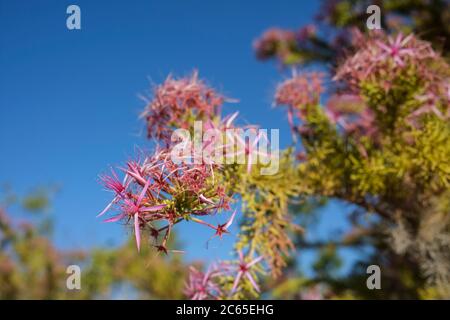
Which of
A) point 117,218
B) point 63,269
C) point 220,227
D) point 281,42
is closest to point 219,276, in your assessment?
point 220,227

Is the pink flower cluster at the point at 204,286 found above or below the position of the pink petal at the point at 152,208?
below

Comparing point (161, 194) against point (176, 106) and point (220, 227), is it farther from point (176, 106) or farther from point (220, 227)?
point (176, 106)

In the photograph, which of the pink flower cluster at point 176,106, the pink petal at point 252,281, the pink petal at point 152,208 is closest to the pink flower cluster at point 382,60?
the pink flower cluster at point 176,106

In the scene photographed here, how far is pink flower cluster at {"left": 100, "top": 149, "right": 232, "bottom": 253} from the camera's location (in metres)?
1.72

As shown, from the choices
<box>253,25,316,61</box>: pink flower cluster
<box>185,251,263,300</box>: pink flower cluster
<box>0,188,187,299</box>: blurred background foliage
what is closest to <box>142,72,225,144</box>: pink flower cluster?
<box>185,251,263,300</box>: pink flower cluster

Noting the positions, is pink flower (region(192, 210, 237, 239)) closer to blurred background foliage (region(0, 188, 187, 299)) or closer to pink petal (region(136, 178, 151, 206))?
pink petal (region(136, 178, 151, 206))

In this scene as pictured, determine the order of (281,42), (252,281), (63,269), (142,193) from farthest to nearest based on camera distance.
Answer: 1. (63,269)
2. (281,42)
3. (252,281)
4. (142,193)

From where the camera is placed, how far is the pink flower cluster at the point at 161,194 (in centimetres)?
172

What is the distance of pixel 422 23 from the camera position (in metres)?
4.29

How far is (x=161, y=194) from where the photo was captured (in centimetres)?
178

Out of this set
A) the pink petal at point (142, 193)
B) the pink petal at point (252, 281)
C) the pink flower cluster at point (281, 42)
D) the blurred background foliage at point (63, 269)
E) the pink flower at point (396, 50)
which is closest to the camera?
the pink petal at point (142, 193)

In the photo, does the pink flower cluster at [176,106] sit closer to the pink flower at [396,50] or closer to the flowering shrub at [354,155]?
the flowering shrub at [354,155]

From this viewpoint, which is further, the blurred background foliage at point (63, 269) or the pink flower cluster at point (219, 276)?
the blurred background foliage at point (63, 269)
